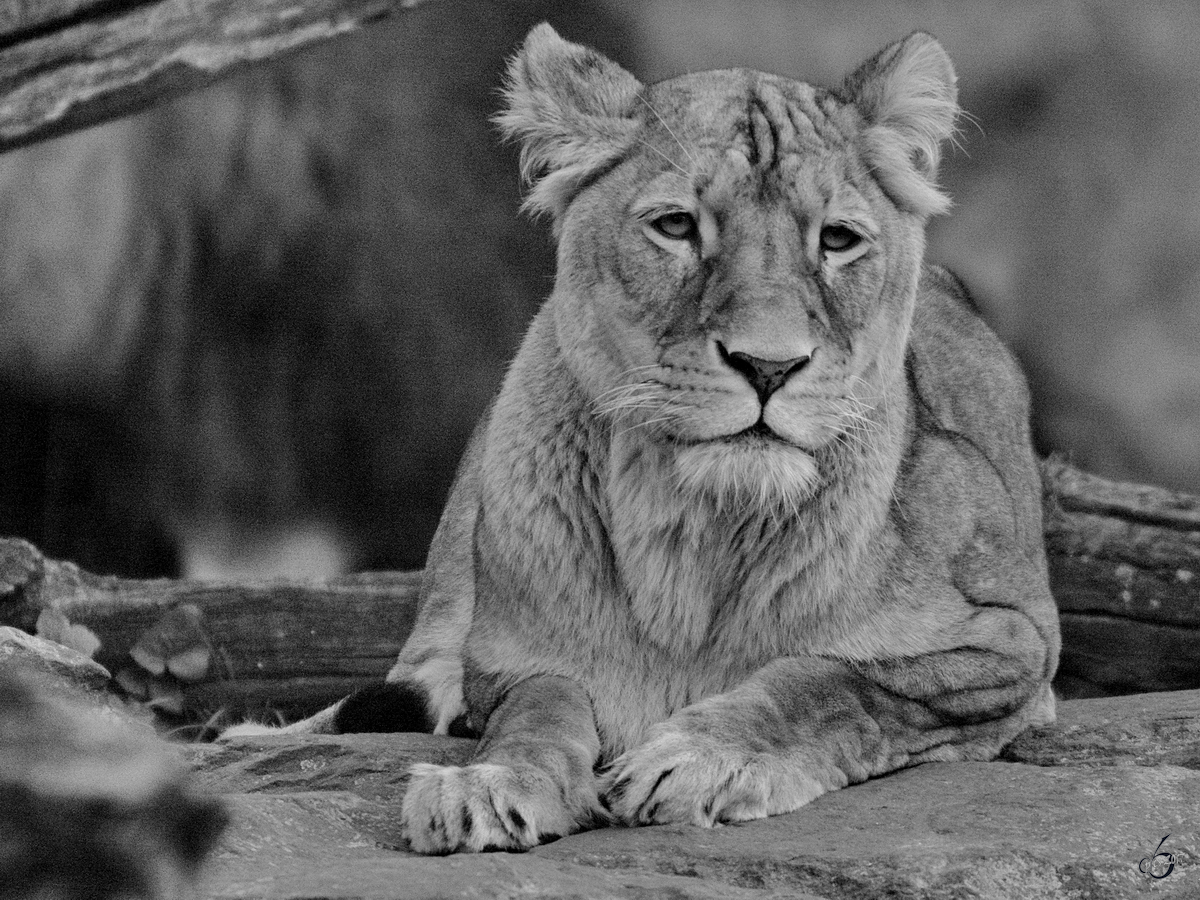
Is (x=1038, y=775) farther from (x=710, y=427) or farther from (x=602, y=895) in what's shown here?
(x=602, y=895)

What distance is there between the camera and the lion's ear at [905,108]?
3824 millimetres

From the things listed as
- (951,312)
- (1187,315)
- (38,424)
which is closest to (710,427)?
(951,312)

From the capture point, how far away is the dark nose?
10.6 feet

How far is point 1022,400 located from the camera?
15.9 ft

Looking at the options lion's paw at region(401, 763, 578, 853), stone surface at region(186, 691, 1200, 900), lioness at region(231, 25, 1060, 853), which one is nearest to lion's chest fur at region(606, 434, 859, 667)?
lioness at region(231, 25, 1060, 853)

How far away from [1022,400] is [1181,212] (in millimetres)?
1868

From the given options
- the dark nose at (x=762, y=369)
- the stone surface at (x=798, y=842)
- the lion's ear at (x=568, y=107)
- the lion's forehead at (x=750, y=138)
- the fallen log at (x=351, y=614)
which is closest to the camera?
the stone surface at (x=798, y=842)

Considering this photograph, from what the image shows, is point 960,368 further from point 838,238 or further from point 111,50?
point 111,50

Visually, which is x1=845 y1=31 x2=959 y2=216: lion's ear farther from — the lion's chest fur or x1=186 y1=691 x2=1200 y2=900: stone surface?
x1=186 y1=691 x2=1200 y2=900: stone surface

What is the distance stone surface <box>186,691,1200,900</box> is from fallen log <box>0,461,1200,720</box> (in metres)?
2.11

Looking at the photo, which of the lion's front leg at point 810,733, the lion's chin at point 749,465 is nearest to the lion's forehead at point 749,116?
the lion's chin at point 749,465

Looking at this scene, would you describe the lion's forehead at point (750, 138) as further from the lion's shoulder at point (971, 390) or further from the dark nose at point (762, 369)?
the lion's shoulder at point (971, 390)

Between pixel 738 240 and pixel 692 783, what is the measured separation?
1.13 m

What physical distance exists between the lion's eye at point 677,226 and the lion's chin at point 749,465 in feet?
1.57
